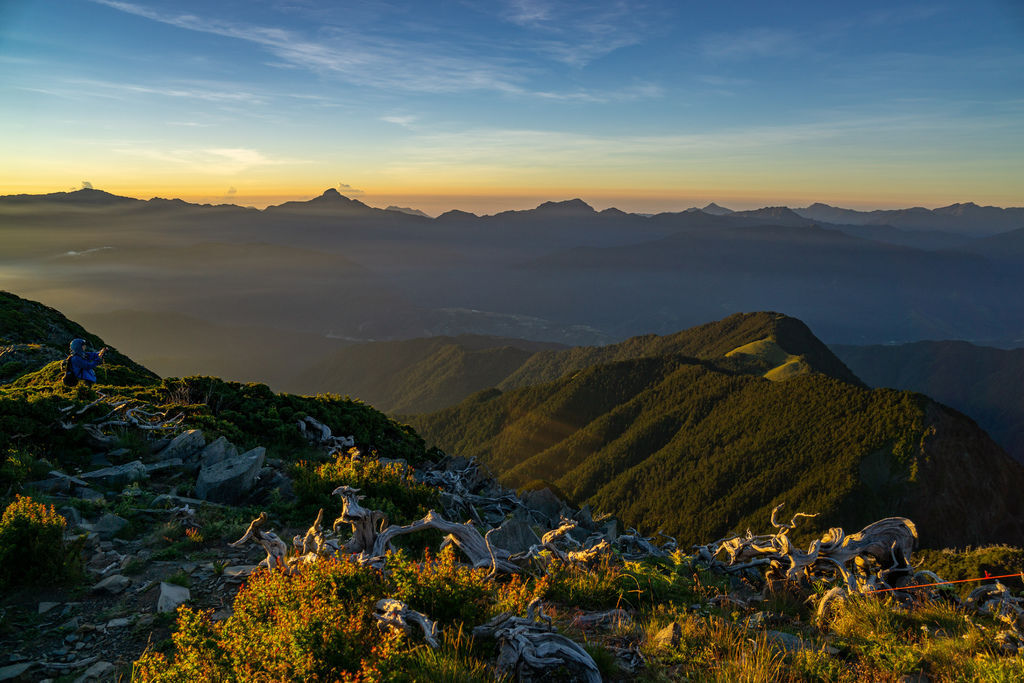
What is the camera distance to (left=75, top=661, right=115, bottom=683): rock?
18.7 feet

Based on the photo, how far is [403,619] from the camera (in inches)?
221

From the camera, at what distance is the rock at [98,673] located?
5.71 meters

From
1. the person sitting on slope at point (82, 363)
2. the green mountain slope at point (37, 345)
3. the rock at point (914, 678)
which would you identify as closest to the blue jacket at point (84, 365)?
the person sitting on slope at point (82, 363)

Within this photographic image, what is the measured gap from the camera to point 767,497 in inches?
4892

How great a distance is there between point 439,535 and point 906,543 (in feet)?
29.2

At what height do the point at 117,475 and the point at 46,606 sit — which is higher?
the point at 46,606

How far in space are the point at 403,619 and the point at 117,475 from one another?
415 inches

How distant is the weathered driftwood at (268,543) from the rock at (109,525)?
2.33 metres

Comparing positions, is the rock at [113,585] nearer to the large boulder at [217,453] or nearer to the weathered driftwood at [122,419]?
the large boulder at [217,453]

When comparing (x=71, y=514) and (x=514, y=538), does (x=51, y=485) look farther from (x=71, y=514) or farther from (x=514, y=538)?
(x=514, y=538)

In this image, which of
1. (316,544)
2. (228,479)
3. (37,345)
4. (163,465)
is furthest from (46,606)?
(37,345)

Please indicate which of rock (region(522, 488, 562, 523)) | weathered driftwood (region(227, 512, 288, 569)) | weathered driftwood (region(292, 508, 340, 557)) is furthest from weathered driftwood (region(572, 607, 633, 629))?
rock (region(522, 488, 562, 523))

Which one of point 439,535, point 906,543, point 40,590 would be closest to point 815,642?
point 906,543

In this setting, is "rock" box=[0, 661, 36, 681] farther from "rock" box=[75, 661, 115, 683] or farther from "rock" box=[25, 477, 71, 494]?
"rock" box=[25, 477, 71, 494]
